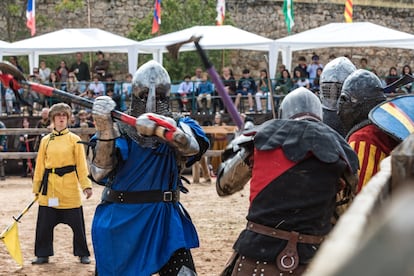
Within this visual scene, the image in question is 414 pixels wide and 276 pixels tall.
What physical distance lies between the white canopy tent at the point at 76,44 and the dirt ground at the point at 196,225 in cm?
513

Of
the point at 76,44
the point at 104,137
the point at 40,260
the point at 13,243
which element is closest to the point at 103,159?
the point at 104,137

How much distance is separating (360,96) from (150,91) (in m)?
1.26

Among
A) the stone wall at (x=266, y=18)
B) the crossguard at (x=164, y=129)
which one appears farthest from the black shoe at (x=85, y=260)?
the stone wall at (x=266, y=18)

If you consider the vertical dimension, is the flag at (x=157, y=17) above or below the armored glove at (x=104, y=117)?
above

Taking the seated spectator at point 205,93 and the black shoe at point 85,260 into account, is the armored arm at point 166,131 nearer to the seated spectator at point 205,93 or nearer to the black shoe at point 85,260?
the black shoe at point 85,260

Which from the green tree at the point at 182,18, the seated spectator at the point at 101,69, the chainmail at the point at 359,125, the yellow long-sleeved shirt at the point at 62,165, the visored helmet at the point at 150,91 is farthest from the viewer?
the green tree at the point at 182,18

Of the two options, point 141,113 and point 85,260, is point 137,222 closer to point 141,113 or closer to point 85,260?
point 141,113

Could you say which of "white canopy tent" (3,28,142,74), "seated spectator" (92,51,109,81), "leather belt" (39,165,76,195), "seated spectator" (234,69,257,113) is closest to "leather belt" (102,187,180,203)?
"leather belt" (39,165,76,195)

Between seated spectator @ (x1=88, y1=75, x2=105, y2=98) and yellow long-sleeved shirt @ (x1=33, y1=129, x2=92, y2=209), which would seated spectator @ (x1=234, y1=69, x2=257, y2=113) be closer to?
seated spectator @ (x1=88, y1=75, x2=105, y2=98)

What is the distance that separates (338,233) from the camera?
1146mm

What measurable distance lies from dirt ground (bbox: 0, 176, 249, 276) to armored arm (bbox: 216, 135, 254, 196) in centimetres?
361

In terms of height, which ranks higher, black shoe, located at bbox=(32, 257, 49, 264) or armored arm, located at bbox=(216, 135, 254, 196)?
armored arm, located at bbox=(216, 135, 254, 196)

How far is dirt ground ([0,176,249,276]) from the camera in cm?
779

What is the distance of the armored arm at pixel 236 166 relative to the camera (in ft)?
12.3
